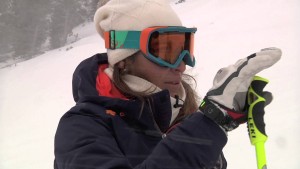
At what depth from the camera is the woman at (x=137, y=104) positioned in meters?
1.26

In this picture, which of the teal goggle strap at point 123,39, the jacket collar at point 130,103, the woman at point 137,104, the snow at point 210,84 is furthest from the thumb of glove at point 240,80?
the snow at point 210,84

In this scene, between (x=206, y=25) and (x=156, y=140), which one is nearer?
(x=156, y=140)

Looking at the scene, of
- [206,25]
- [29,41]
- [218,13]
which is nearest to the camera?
[206,25]

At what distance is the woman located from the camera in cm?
126

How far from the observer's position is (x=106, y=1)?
Result: 6.63 ft

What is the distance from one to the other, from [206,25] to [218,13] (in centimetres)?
115

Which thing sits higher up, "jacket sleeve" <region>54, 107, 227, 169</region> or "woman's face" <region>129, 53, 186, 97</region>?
"woman's face" <region>129, 53, 186, 97</region>

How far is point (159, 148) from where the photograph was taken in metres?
1.26

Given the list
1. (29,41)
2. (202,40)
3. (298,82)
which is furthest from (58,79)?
(29,41)

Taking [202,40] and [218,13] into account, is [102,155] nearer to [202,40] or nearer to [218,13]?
[202,40]

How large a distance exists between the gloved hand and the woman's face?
16.6 inches

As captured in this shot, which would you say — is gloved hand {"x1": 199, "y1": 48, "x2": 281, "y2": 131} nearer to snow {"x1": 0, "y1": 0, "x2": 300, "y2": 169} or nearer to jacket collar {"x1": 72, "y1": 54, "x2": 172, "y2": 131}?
jacket collar {"x1": 72, "y1": 54, "x2": 172, "y2": 131}

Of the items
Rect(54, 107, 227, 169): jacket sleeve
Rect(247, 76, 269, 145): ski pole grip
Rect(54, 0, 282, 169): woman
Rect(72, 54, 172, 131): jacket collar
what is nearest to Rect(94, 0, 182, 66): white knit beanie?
Rect(54, 0, 282, 169): woman

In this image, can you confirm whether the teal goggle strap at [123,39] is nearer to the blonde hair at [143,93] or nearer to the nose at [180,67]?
the blonde hair at [143,93]
